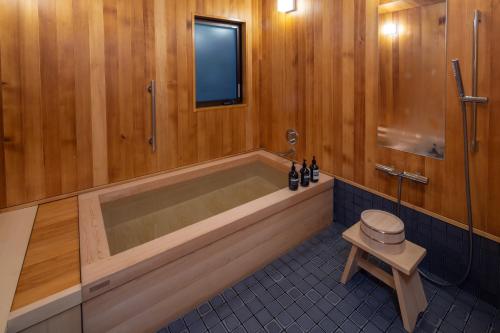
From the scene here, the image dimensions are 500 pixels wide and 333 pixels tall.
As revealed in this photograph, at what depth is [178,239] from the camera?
1642 mm

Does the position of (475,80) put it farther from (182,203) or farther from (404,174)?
(182,203)

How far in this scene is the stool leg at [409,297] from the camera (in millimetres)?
1576

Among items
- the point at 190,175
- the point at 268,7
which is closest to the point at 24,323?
the point at 190,175

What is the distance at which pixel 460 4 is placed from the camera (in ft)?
5.32

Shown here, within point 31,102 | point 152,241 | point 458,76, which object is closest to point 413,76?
point 458,76

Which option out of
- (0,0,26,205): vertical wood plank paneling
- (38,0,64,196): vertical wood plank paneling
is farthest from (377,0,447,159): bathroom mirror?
(0,0,26,205): vertical wood plank paneling

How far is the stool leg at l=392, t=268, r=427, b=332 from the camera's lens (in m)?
1.58

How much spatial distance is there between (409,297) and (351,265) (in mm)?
347

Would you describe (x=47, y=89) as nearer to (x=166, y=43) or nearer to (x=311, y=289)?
(x=166, y=43)

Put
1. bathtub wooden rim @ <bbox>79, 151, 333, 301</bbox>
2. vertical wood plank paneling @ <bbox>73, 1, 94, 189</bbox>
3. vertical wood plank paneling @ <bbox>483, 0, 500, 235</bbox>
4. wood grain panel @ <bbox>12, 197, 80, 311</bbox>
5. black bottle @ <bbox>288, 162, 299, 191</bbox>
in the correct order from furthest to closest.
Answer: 1. black bottle @ <bbox>288, 162, 299, 191</bbox>
2. vertical wood plank paneling @ <bbox>73, 1, 94, 189</bbox>
3. vertical wood plank paneling @ <bbox>483, 0, 500, 235</bbox>
4. bathtub wooden rim @ <bbox>79, 151, 333, 301</bbox>
5. wood grain panel @ <bbox>12, 197, 80, 311</bbox>

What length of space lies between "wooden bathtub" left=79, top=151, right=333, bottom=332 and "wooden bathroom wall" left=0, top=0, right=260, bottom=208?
21cm

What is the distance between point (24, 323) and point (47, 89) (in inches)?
56.5

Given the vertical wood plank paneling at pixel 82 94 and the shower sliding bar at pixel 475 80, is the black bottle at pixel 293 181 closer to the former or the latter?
the shower sliding bar at pixel 475 80

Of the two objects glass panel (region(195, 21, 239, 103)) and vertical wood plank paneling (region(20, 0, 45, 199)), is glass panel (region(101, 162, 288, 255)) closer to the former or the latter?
vertical wood plank paneling (region(20, 0, 45, 199))
